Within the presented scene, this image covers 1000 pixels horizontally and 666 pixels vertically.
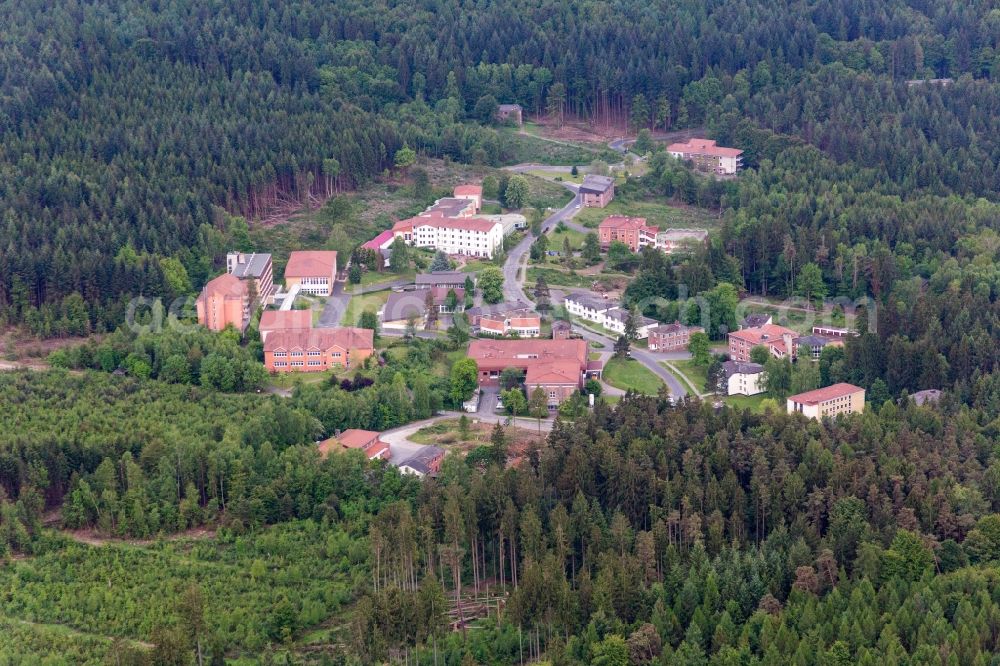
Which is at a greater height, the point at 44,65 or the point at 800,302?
the point at 44,65

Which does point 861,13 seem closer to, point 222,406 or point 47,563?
point 222,406

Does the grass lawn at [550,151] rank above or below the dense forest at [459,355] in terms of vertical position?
below

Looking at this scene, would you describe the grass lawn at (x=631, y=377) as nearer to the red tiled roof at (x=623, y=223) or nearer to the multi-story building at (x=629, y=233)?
the multi-story building at (x=629, y=233)

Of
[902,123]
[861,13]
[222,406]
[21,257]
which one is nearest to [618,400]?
[222,406]

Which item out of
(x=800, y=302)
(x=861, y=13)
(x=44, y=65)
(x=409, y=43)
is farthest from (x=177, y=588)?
(x=861, y=13)

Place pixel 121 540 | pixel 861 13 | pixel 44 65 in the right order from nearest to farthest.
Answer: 1. pixel 121 540
2. pixel 44 65
3. pixel 861 13

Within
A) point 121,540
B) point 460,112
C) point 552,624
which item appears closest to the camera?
point 552,624

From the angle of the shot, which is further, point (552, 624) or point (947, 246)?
point (947, 246)

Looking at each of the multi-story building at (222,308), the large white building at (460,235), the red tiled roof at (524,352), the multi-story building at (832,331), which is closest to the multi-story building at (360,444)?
the red tiled roof at (524,352)
